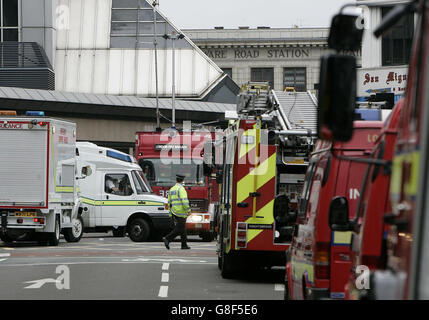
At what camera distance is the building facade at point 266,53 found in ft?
286

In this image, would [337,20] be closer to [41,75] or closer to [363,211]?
[363,211]

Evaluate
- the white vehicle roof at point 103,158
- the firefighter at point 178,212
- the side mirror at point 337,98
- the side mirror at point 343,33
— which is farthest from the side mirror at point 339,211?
the white vehicle roof at point 103,158

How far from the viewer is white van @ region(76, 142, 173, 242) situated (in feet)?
99.5

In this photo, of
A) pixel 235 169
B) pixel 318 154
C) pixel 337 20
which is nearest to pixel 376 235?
pixel 337 20

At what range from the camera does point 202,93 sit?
208 ft

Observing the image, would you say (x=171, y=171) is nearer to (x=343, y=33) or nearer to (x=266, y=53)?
(x=343, y=33)

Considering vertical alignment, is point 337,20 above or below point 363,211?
above

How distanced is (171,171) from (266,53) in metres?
55.8

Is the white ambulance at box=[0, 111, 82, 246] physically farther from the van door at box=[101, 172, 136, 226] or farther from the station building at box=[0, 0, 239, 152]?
the station building at box=[0, 0, 239, 152]

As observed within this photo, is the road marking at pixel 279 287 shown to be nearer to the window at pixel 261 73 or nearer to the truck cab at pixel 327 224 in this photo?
the truck cab at pixel 327 224

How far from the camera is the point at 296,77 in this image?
287 feet

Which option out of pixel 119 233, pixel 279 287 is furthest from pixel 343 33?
pixel 119 233

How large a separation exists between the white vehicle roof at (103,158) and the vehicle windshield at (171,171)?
1.76 m

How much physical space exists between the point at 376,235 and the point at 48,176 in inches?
801
